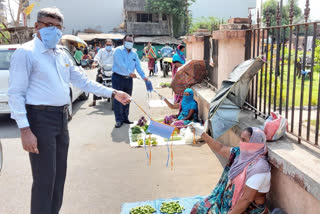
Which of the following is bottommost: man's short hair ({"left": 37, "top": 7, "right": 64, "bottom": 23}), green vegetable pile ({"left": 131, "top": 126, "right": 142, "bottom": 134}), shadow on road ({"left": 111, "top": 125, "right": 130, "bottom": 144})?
shadow on road ({"left": 111, "top": 125, "right": 130, "bottom": 144})

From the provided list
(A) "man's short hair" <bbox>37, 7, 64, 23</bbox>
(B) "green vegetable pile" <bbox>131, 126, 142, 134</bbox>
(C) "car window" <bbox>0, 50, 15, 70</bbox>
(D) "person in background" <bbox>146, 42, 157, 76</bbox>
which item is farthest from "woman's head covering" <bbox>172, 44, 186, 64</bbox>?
(D) "person in background" <bbox>146, 42, 157, 76</bbox>

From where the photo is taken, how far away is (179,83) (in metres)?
7.15

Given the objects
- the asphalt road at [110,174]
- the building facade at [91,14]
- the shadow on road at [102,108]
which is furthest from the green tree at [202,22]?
the asphalt road at [110,174]

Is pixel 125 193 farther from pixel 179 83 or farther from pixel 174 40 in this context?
pixel 174 40

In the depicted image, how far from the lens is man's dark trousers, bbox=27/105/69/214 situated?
2578mm

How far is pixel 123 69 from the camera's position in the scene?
Answer: 265 inches

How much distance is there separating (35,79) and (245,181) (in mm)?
1971

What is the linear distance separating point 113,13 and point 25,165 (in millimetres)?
36426

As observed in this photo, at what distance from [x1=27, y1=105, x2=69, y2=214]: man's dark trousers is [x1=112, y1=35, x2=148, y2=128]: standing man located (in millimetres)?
3948

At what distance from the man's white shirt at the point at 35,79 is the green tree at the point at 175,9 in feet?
105

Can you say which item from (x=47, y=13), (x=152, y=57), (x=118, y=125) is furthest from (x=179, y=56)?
(x=152, y=57)

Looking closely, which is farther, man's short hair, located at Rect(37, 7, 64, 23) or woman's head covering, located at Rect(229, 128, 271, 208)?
woman's head covering, located at Rect(229, 128, 271, 208)

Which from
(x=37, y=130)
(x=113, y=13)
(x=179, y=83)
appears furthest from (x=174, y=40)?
(x=37, y=130)

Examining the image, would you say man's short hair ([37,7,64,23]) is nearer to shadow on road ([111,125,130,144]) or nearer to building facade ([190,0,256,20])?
shadow on road ([111,125,130,144])
